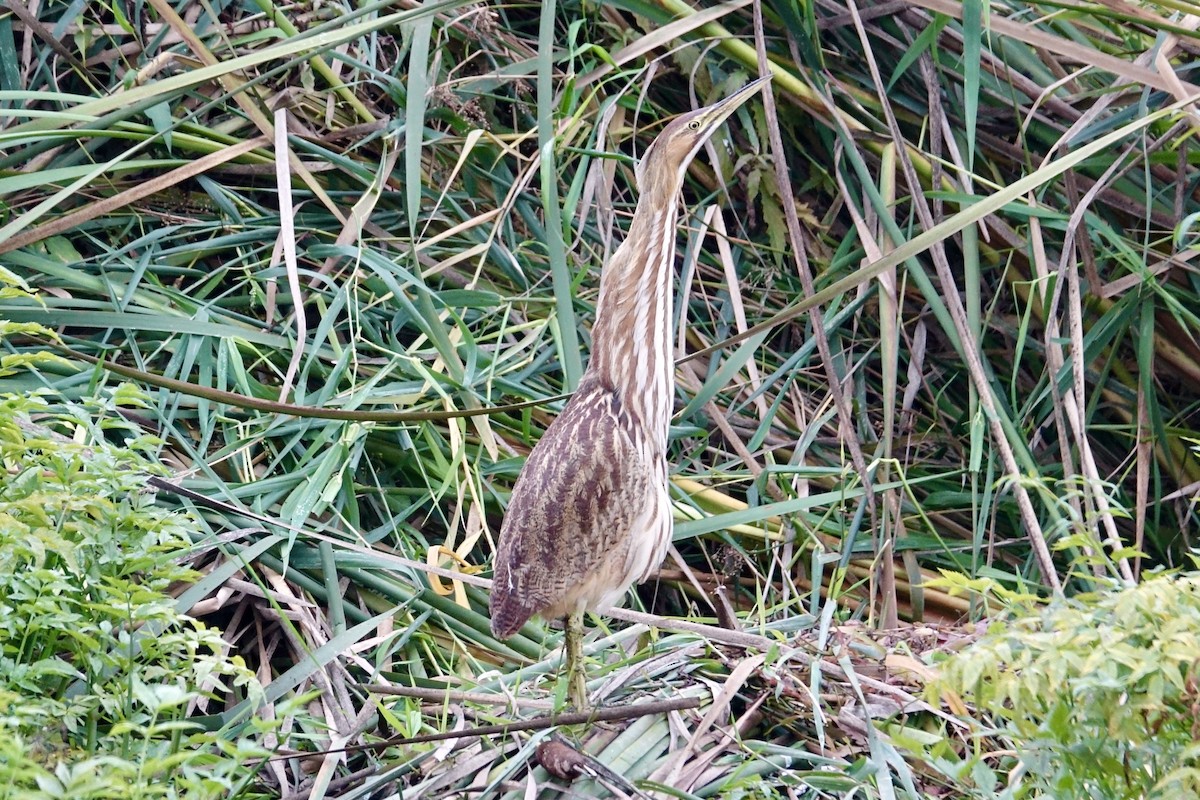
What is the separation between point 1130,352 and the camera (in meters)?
2.91

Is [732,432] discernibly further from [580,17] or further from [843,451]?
[580,17]

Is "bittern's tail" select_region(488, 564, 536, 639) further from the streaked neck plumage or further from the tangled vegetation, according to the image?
the streaked neck plumage

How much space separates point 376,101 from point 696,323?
0.90 m

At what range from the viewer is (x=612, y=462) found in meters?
2.11

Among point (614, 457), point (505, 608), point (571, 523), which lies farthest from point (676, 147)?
point (505, 608)

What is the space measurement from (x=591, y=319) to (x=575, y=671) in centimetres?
111

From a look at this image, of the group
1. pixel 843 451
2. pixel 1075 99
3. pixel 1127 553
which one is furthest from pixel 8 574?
pixel 1075 99

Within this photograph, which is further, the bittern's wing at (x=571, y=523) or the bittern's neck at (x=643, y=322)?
the bittern's neck at (x=643, y=322)

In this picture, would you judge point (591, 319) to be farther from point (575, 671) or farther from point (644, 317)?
point (575, 671)

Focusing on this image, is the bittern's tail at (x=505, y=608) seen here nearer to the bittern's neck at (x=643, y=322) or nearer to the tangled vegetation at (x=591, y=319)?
the tangled vegetation at (x=591, y=319)

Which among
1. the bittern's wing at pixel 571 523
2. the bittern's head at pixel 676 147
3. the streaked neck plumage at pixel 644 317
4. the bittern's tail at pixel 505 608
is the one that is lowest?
the bittern's tail at pixel 505 608

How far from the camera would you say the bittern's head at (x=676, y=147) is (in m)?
2.26

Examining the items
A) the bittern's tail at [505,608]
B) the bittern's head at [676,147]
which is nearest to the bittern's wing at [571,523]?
the bittern's tail at [505,608]

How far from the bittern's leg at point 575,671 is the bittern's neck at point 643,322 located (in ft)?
1.14
